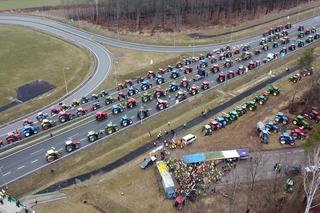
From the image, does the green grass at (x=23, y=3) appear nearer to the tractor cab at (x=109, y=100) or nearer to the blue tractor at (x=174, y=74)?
the blue tractor at (x=174, y=74)

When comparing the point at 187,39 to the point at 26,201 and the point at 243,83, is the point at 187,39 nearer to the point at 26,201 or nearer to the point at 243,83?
the point at 243,83

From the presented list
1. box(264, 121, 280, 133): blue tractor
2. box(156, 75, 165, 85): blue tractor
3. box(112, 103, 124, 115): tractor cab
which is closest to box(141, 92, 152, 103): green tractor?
box(112, 103, 124, 115): tractor cab

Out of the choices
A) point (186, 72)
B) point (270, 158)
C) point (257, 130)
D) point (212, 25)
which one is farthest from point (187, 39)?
point (270, 158)

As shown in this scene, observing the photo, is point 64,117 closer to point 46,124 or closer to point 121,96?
point 46,124

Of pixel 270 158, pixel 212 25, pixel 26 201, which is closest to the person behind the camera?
pixel 26 201

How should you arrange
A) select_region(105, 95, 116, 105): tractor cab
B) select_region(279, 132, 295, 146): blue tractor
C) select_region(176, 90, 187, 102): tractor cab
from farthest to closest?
select_region(105, 95, 116, 105): tractor cab → select_region(176, 90, 187, 102): tractor cab → select_region(279, 132, 295, 146): blue tractor

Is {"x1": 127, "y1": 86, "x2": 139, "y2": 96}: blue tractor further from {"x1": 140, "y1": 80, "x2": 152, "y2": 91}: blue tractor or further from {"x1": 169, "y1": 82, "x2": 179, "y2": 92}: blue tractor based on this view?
{"x1": 169, "y1": 82, "x2": 179, "y2": 92}: blue tractor

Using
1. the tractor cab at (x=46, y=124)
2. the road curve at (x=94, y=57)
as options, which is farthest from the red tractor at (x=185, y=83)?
the tractor cab at (x=46, y=124)
